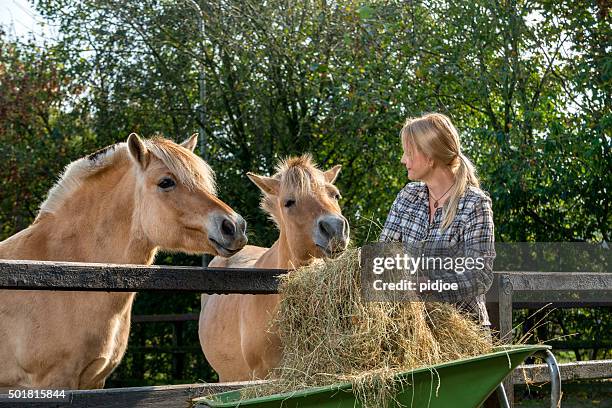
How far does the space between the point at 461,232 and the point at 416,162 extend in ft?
1.17

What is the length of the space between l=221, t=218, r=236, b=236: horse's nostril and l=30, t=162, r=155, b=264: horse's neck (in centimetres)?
57

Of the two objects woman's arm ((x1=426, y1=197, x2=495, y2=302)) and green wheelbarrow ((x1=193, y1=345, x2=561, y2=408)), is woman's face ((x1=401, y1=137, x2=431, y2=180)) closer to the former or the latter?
woman's arm ((x1=426, y1=197, x2=495, y2=302))

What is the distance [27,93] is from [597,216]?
8890 mm

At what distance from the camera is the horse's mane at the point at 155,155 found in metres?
4.66

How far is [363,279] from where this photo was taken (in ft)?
9.61

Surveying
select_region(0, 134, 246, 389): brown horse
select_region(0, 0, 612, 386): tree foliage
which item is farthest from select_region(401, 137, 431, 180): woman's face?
select_region(0, 0, 612, 386): tree foliage

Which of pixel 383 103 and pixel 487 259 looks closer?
pixel 487 259

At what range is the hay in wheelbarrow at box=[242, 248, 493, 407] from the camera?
2.82 m

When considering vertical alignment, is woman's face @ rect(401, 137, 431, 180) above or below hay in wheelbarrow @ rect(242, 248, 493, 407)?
above

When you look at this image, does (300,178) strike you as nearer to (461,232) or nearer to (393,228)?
(393,228)

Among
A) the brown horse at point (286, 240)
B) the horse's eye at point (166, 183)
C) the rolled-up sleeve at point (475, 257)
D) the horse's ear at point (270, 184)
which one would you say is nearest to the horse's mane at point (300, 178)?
the brown horse at point (286, 240)

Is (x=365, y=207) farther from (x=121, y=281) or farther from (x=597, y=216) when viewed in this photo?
(x=121, y=281)

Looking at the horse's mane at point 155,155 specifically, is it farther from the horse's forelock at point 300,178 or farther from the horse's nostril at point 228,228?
the horse's forelock at point 300,178

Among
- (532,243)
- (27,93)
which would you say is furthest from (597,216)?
(27,93)
